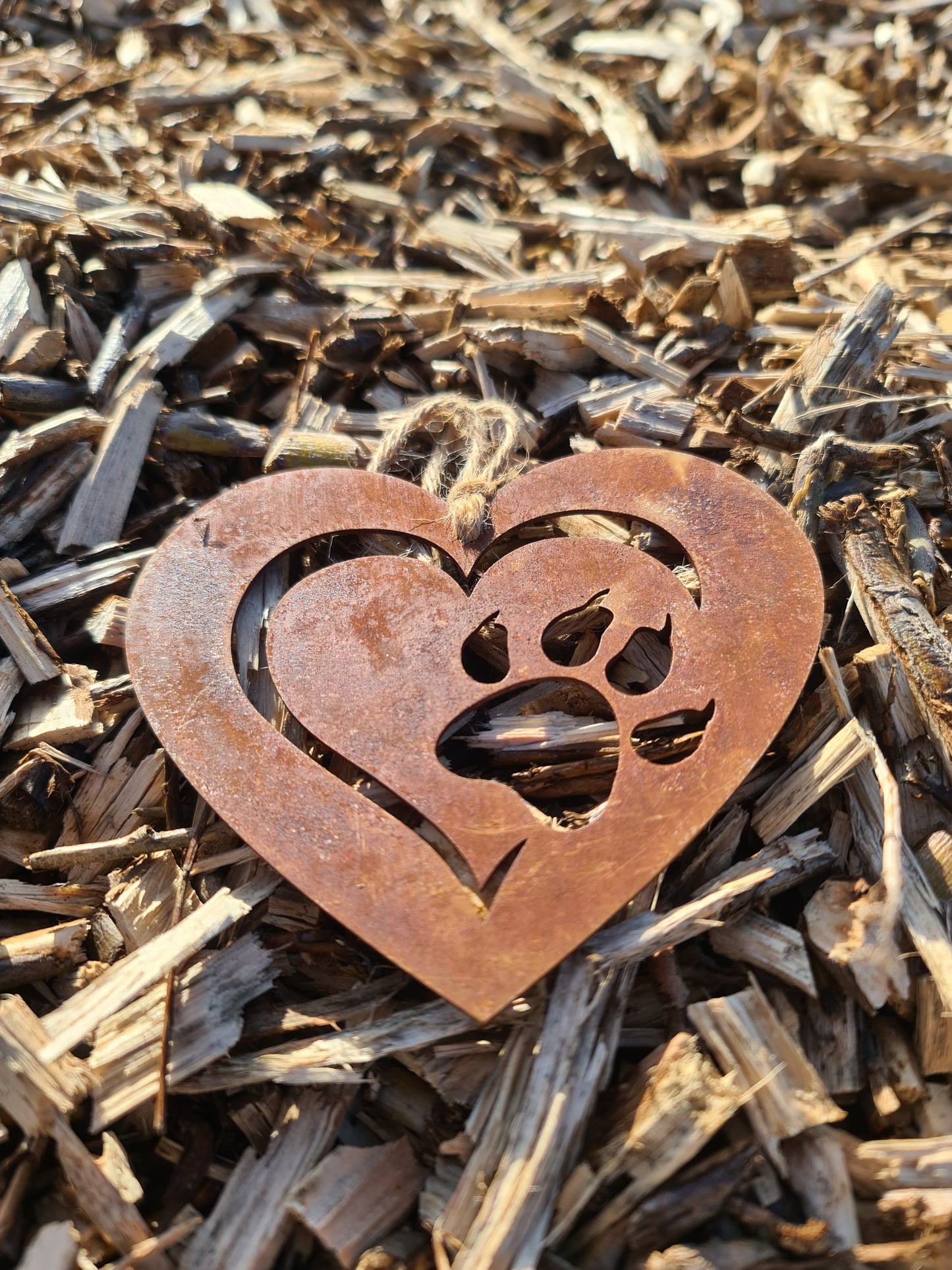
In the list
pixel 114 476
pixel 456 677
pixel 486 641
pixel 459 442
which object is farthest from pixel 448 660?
pixel 114 476

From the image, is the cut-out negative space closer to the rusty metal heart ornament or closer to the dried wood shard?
the rusty metal heart ornament

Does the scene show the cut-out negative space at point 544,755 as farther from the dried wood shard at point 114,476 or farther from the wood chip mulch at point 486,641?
the dried wood shard at point 114,476

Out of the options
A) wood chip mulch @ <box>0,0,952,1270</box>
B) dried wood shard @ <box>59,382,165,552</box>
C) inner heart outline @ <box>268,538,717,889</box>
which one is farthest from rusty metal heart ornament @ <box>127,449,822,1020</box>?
dried wood shard @ <box>59,382,165,552</box>

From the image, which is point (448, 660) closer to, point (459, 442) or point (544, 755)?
point (544, 755)

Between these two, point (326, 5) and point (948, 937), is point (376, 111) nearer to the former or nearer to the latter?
point (326, 5)

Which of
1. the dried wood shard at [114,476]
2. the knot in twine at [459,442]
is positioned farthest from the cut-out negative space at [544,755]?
the dried wood shard at [114,476]
